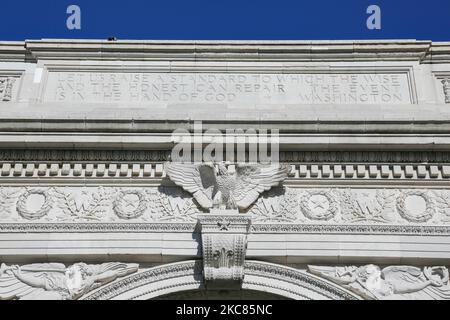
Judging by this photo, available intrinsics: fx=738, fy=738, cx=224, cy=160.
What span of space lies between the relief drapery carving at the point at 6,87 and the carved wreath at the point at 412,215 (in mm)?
6602

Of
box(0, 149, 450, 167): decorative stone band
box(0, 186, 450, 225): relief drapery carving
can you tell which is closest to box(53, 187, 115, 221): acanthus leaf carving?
box(0, 186, 450, 225): relief drapery carving

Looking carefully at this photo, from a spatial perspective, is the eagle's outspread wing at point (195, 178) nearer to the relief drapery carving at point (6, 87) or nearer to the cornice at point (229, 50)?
the cornice at point (229, 50)

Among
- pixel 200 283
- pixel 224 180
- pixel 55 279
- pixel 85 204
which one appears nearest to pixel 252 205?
pixel 224 180

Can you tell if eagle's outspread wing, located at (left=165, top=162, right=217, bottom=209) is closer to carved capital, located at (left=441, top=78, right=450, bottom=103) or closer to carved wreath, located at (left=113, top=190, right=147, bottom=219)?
carved wreath, located at (left=113, top=190, right=147, bottom=219)

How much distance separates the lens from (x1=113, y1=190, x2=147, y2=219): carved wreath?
1109cm

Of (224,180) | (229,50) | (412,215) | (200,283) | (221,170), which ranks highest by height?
(229,50)

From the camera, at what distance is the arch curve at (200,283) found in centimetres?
1047

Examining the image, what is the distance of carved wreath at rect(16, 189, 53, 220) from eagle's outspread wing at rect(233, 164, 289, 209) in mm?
2860

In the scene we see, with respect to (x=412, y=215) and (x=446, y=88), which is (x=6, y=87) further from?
(x=446, y=88)

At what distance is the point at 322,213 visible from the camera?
1112 cm

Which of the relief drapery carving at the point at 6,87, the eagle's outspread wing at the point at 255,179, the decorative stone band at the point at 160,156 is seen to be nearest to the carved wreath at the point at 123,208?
the decorative stone band at the point at 160,156

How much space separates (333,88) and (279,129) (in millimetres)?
1768

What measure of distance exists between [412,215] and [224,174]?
2879 millimetres

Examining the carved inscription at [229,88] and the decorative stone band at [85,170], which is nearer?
the decorative stone band at [85,170]
